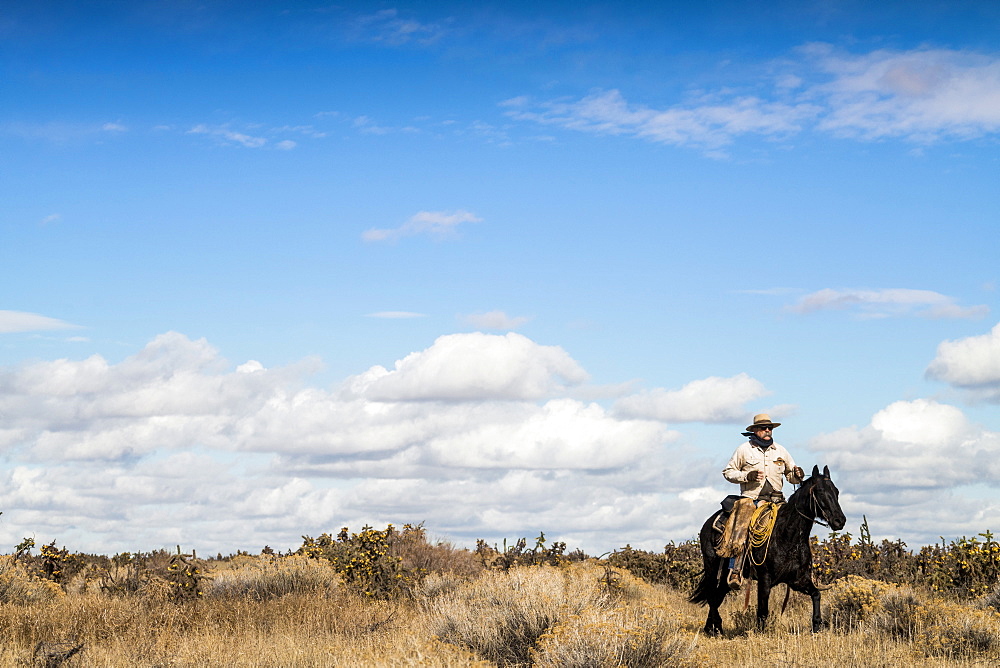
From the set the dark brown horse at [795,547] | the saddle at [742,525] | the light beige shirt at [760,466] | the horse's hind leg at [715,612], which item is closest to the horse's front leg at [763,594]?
the dark brown horse at [795,547]

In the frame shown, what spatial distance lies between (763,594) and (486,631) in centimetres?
508

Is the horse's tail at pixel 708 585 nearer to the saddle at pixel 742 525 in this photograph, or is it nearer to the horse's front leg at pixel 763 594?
the saddle at pixel 742 525

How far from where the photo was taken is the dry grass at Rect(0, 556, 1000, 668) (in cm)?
1072

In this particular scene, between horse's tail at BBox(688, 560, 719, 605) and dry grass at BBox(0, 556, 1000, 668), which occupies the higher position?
horse's tail at BBox(688, 560, 719, 605)

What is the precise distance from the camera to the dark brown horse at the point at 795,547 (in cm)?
1392

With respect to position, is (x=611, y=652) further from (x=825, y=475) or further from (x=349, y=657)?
(x=825, y=475)

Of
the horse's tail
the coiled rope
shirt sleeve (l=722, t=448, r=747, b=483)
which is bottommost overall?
the horse's tail

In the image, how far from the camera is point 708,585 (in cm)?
1530

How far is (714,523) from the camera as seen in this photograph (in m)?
15.2

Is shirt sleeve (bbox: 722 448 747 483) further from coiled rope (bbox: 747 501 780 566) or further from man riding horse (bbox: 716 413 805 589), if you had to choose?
coiled rope (bbox: 747 501 780 566)

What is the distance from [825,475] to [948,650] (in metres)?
2.80

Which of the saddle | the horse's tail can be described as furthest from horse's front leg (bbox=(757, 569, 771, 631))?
the horse's tail

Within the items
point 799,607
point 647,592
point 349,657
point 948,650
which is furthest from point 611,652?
point 647,592

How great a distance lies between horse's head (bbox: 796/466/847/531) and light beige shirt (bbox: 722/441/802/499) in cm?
67
